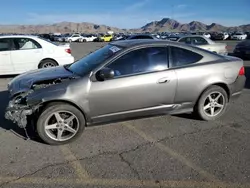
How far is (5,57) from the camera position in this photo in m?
8.83

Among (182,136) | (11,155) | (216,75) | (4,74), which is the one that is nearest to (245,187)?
(182,136)

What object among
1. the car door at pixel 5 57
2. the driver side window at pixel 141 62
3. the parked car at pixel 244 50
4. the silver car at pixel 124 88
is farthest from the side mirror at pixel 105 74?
the parked car at pixel 244 50

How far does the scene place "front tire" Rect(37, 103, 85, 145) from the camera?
3986 mm

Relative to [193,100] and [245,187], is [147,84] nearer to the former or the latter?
[193,100]

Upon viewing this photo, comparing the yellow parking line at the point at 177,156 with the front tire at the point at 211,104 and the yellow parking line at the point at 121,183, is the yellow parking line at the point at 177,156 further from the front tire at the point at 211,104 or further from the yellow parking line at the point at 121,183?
the front tire at the point at 211,104

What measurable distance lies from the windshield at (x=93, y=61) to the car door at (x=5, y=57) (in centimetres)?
484

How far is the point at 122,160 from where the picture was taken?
362cm

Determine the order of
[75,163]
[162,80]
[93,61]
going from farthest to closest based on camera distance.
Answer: [93,61] < [162,80] < [75,163]

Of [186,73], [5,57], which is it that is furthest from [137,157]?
[5,57]

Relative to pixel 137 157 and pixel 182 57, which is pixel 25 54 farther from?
pixel 137 157

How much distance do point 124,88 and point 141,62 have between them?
56 centimetres

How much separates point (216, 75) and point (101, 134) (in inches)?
90.5

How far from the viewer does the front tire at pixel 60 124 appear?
13.1 ft

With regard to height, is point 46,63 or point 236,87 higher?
point 46,63
